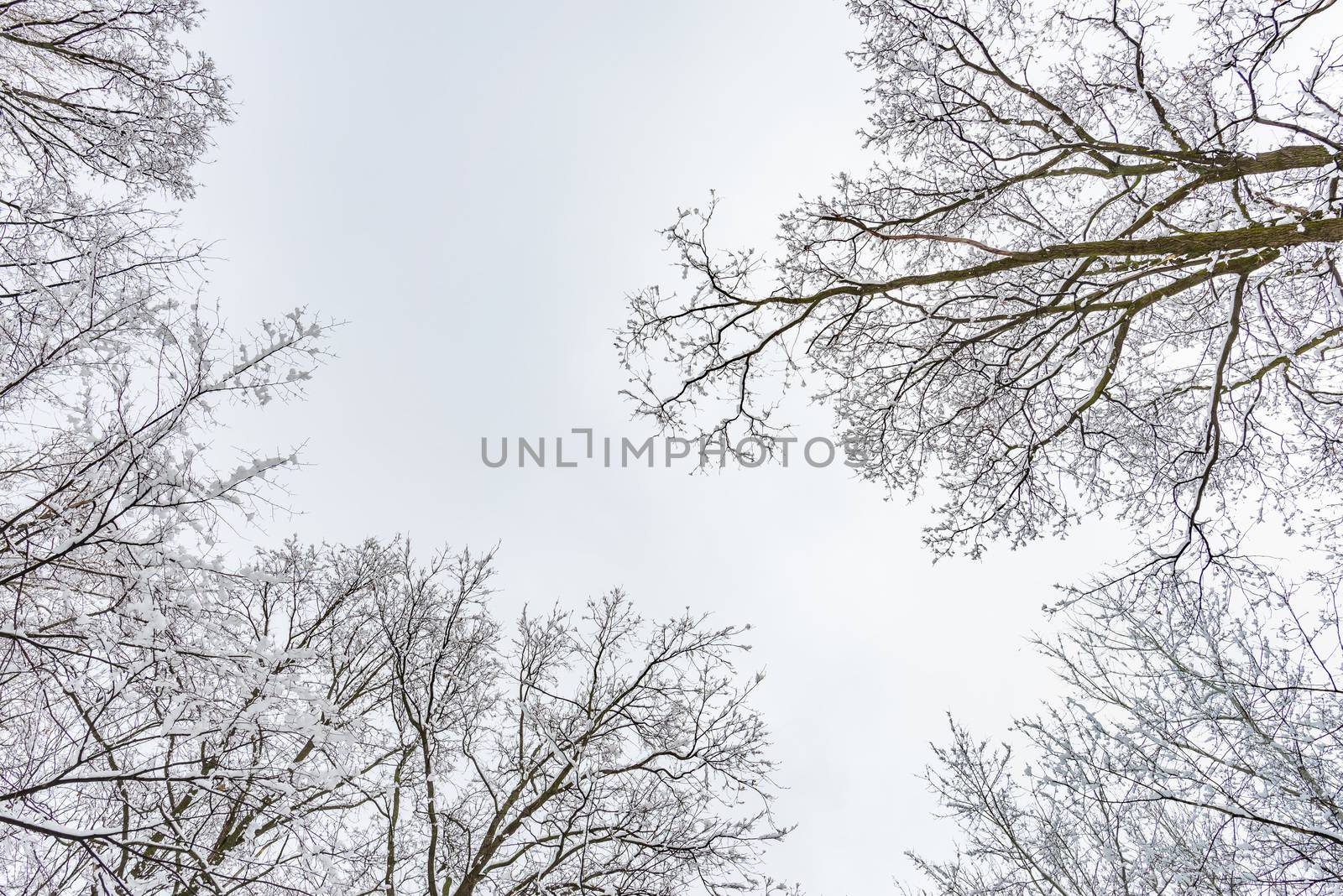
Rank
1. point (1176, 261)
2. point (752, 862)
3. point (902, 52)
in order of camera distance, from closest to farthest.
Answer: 1. point (1176, 261)
2. point (902, 52)
3. point (752, 862)

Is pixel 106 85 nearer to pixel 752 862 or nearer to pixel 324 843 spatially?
pixel 324 843

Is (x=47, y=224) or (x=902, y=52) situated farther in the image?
(x=902, y=52)

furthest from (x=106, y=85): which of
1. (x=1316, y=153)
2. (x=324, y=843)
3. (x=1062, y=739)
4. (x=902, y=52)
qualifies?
(x=1062, y=739)

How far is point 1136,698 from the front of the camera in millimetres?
4957

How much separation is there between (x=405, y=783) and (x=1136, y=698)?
6376 mm

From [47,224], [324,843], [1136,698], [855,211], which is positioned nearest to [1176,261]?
[855,211]

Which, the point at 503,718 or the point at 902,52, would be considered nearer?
the point at 902,52

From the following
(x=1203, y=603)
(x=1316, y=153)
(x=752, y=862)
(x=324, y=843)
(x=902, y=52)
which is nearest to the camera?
(x=324, y=843)

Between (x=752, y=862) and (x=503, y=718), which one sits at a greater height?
(x=503, y=718)

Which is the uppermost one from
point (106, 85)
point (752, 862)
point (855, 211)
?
point (106, 85)

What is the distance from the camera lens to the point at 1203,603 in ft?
14.4

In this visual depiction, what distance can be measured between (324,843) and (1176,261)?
18.5 feet

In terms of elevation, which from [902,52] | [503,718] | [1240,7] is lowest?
[503,718]

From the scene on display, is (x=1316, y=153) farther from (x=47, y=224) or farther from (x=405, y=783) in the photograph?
(x=405, y=783)
